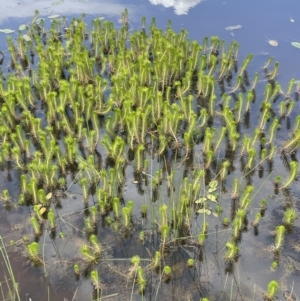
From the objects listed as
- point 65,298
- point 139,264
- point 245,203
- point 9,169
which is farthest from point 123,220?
point 9,169

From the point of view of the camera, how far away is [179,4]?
8.44m

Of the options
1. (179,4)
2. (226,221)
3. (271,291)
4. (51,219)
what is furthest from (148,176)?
(179,4)

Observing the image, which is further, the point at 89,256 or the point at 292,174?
the point at 292,174

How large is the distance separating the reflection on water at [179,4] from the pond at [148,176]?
1.36m

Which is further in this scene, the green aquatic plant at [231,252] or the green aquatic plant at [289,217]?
the green aquatic plant at [289,217]

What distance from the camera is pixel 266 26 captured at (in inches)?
304

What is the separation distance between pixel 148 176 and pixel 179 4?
516 centimetres

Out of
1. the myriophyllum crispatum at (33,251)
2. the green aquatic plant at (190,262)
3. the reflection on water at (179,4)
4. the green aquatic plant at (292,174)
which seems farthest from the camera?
the reflection on water at (179,4)

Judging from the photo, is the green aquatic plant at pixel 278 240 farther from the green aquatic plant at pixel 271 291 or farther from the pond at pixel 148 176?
the green aquatic plant at pixel 271 291

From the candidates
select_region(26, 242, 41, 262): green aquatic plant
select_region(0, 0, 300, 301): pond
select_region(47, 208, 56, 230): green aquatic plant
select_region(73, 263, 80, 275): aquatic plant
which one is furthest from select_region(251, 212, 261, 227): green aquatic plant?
select_region(26, 242, 41, 262): green aquatic plant

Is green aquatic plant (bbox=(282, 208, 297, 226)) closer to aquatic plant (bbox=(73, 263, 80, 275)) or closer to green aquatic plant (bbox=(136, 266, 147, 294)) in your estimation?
green aquatic plant (bbox=(136, 266, 147, 294))

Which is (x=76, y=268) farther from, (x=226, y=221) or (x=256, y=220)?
(x=256, y=220)

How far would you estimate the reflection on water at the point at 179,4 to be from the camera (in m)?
8.22

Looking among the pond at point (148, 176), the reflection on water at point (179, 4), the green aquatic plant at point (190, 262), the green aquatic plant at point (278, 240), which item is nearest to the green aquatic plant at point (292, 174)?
the pond at point (148, 176)
